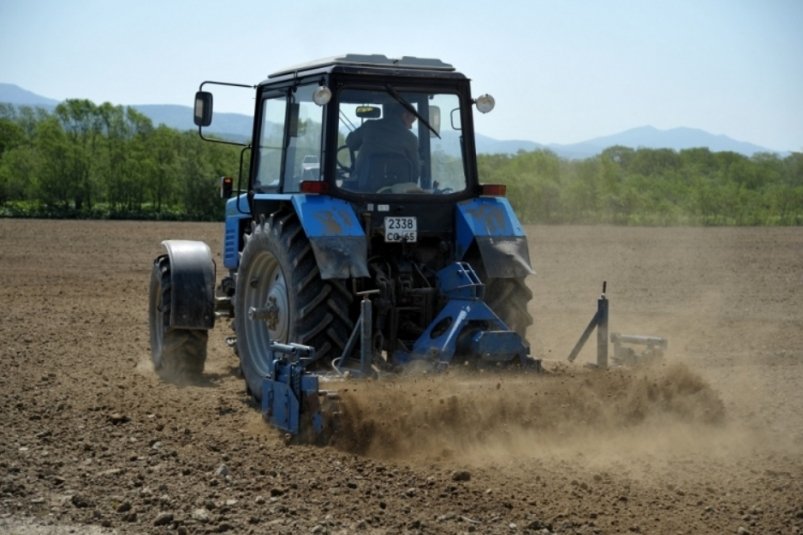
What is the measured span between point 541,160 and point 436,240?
47984mm

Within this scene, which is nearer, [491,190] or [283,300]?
[283,300]

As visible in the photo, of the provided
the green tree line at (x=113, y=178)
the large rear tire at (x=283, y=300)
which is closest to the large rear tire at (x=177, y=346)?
the large rear tire at (x=283, y=300)

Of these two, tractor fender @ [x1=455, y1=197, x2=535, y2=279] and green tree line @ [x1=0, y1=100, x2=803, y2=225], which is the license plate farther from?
green tree line @ [x1=0, y1=100, x2=803, y2=225]

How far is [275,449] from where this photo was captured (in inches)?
→ 270

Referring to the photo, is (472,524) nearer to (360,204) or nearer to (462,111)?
(360,204)

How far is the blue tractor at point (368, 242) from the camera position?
7.44 m

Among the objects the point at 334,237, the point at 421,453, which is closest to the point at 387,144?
the point at 334,237

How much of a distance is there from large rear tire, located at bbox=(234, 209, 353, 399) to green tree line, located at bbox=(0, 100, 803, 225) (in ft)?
114

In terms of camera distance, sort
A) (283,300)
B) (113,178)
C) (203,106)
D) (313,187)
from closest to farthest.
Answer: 1. (313,187)
2. (283,300)
3. (203,106)
4. (113,178)

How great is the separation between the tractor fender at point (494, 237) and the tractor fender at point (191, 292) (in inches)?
96.0

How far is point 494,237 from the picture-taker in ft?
26.8

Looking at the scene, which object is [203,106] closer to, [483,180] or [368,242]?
[368,242]

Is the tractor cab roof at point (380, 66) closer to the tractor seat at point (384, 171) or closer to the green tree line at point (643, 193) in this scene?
the tractor seat at point (384, 171)

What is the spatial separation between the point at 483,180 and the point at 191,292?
45.3 metres
